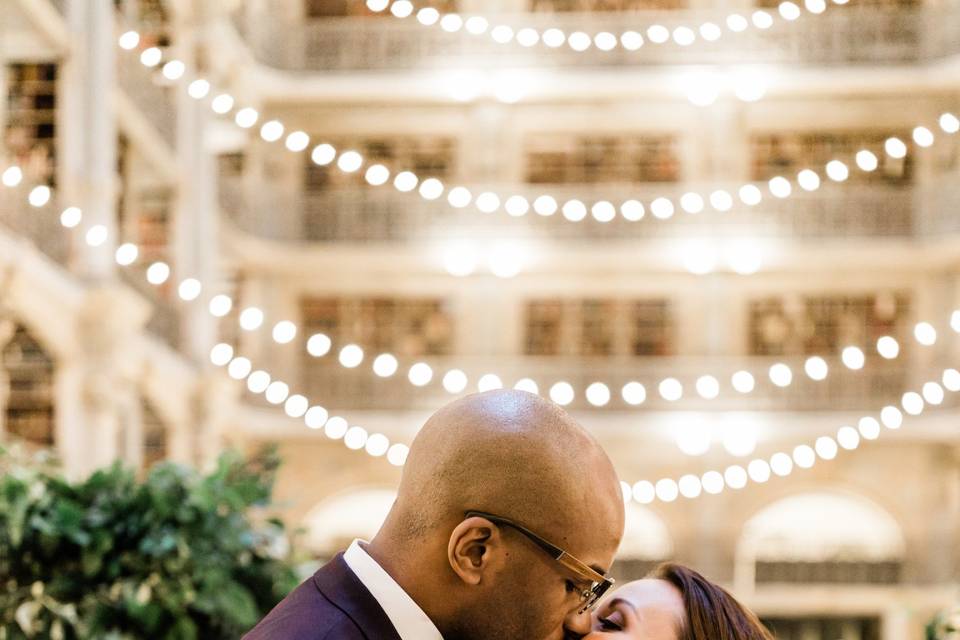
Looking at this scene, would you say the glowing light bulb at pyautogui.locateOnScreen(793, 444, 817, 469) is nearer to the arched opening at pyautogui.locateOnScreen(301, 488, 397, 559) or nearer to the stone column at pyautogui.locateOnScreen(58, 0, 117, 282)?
the arched opening at pyautogui.locateOnScreen(301, 488, 397, 559)

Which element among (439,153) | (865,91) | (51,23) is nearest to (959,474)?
(865,91)

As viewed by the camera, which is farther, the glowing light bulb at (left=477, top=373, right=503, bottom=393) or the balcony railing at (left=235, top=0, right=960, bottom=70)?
the balcony railing at (left=235, top=0, right=960, bottom=70)

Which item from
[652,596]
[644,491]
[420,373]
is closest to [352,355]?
[420,373]

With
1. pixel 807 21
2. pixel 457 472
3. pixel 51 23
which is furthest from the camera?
pixel 807 21

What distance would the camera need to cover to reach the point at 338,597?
1.56m

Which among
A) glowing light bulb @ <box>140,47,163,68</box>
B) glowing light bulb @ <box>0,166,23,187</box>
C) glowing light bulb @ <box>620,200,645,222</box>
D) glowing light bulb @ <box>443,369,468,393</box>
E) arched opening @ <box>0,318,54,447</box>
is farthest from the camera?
glowing light bulb @ <box>443,369,468,393</box>

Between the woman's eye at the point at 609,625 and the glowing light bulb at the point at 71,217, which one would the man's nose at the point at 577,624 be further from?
the glowing light bulb at the point at 71,217

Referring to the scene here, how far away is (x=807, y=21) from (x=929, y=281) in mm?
3894

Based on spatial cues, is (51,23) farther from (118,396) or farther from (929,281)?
(929,281)

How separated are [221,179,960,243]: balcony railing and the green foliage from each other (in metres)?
15.1

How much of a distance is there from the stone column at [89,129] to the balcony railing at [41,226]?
17cm

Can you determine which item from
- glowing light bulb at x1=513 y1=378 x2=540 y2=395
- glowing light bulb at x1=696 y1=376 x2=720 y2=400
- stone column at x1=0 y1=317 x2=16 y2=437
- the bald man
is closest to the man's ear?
the bald man

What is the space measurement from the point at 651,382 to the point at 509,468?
1759 centimetres

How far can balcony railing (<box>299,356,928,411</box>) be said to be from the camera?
18719 mm
